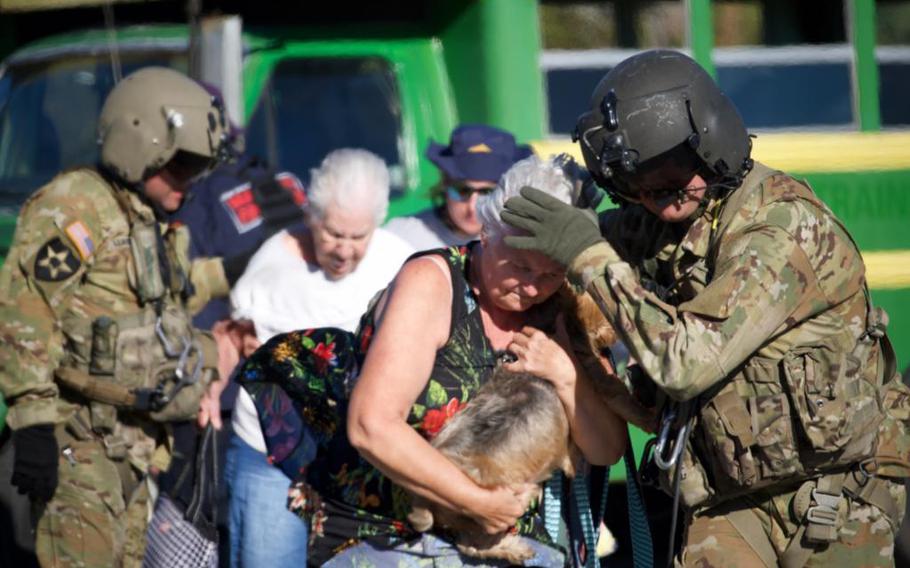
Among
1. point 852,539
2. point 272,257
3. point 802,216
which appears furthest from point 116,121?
point 852,539

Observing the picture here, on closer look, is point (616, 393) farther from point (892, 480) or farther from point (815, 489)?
point (892, 480)

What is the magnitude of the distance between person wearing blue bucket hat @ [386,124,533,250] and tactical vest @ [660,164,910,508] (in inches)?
84.5

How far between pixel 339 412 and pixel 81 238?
1164 mm

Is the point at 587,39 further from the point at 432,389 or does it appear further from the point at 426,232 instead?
the point at 432,389

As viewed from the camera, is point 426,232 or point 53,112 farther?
point 53,112

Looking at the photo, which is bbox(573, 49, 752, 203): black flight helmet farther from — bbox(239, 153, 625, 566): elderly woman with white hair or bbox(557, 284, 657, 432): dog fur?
bbox(557, 284, 657, 432): dog fur

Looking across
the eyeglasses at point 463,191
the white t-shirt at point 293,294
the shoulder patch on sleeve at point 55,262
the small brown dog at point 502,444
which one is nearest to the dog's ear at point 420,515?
the small brown dog at point 502,444

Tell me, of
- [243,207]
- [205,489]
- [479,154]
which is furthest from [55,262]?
[479,154]

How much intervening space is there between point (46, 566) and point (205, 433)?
28.7 inches

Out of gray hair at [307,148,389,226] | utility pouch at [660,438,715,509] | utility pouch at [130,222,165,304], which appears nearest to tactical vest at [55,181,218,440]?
utility pouch at [130,222,165,304]

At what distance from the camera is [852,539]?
3484 millimetres

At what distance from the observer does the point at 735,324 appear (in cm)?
317

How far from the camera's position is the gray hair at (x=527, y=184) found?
3.50 m

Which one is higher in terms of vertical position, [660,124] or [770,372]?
[660,124]
